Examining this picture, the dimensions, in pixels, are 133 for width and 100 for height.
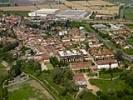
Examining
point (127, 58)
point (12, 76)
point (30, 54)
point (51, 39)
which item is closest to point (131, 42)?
point (127, 58)

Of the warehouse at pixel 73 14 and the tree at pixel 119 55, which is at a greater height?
the warehouse at pixel 73 14

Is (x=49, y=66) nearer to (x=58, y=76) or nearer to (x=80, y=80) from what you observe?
(x=58, y=76)

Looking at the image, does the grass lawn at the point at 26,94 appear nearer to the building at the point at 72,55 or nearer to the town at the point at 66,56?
the town at the point at 66,56

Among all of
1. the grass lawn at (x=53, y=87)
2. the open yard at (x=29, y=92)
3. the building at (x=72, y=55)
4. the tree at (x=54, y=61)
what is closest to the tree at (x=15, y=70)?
the open yard at (x=29, y=92)

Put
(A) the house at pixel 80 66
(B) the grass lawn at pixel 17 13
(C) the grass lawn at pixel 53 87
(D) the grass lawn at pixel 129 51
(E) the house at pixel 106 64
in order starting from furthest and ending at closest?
1. (B) the grass lawn at pixel 17 13
2. (D) the grass lawn at pixel 129 51
3. (E) the house at pixel 106 64
4. (A) the house at pixel 80 66
5. (C) the grass lawn at pixel 53 87

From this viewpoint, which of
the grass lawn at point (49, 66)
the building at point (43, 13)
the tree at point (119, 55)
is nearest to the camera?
the grass lawn at point (49, 66)

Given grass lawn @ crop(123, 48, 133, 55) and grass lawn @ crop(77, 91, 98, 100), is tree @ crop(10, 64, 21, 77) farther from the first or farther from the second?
grass lawn @ crop(123, 48, 133, 55)

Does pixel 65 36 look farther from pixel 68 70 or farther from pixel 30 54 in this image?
pixel 68 70

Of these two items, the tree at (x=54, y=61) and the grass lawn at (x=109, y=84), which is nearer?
the grass lawn at (x=109, y=84)
